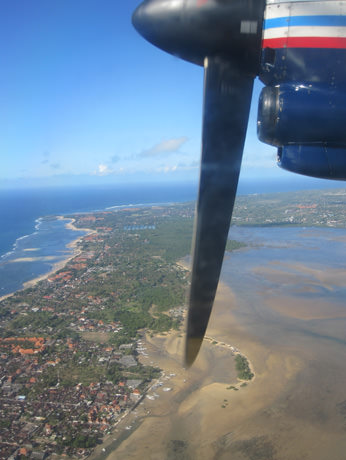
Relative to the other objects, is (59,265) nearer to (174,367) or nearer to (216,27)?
(174,367)

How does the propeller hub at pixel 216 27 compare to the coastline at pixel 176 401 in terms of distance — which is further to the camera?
the coastline at pixel 176 401

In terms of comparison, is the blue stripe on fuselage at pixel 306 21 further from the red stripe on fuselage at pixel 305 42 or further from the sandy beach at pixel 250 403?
the sandy beach at pixel 250 403

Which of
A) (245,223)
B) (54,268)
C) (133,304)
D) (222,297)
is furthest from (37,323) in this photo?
(245,223)

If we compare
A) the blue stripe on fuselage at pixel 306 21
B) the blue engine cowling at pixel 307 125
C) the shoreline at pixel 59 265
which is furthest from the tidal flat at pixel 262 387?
the shoreline at pixel 59 265

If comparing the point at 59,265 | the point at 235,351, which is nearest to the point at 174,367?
the point at 235,351

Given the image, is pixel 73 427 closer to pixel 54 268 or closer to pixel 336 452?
pixel 336 452
